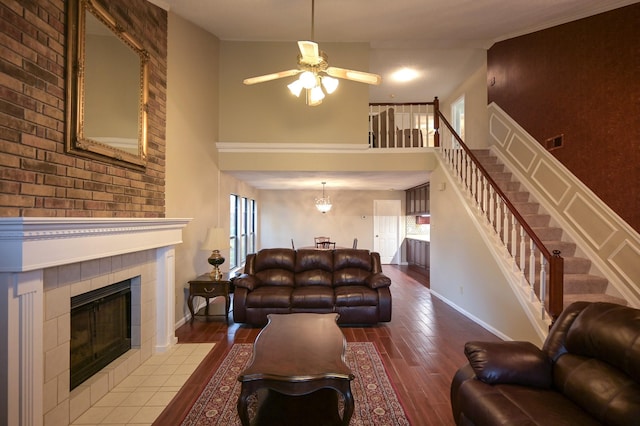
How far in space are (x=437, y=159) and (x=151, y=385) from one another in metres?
5.02

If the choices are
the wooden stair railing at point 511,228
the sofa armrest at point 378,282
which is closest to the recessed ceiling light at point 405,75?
the wooden stair railing at point 511,228

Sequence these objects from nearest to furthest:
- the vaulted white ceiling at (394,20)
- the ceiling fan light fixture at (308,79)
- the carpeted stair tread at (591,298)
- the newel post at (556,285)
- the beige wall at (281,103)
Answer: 1. the ceiling fan light fixture at (308,79)
2. the newel post at (556,285)
3. the carpeted stair tread at (591,298)
4. the vaulted white ceiling at (394,20)
5. the beige wall at (281,103)

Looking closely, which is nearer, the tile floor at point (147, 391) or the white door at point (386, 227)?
the tile floor at point (147, 391)

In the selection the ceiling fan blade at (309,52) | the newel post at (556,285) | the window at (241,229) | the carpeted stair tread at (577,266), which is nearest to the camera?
the ceiling fan blade at (309,52)

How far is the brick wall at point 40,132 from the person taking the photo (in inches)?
66.8

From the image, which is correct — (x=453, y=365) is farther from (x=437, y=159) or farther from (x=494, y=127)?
(x=494, y=127)

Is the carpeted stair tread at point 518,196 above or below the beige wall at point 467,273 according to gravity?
above

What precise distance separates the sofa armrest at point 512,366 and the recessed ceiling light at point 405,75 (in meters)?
5.76

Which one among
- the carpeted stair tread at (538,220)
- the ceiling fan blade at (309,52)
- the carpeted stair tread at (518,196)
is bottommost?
the carpeted stair tread at (538,220)

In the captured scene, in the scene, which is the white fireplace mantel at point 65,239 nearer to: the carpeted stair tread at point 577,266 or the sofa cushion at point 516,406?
the sofa cushion at point 516,406

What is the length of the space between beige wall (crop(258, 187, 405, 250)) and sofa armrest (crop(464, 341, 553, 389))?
748 centimetres

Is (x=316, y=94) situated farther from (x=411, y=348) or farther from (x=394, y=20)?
(x=411, y=348)

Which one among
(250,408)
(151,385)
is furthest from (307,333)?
(151,385)

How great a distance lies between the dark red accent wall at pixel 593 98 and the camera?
3242mm
